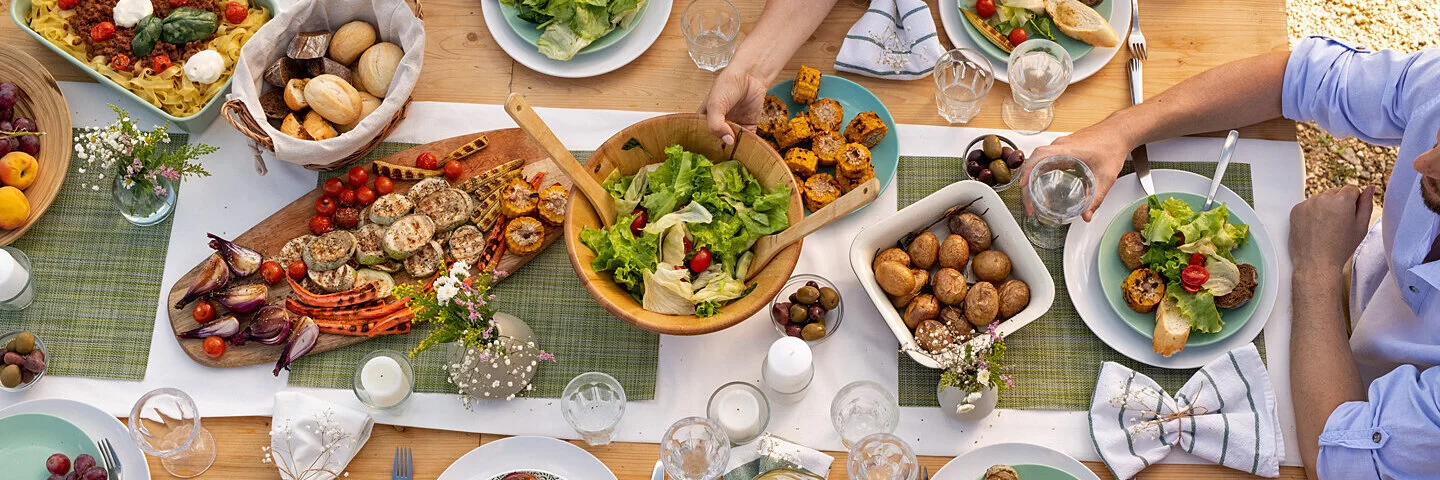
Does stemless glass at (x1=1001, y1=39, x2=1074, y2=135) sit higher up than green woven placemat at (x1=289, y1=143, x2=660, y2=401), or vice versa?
stemless glass at (x1=1001, y1=39, x2=1074, y2=135)

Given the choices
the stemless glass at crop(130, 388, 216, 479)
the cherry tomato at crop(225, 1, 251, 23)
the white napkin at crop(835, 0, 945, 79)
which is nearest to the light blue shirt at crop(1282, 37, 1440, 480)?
the white napkin at crop(835, 0, 945, 79)

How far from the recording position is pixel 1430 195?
1827mm

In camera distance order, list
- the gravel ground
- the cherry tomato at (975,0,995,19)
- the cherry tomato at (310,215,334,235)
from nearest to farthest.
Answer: the cherry tomato at (310,215,334,235)
the cherry tomato at (975,0,995,19)
the gravel ground

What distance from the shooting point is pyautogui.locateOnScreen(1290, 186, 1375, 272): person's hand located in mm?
2037

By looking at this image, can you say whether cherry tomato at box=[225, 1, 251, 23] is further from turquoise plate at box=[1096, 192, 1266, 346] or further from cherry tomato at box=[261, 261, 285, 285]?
turquoise plate at box=[1096, 192, 1266, 346]

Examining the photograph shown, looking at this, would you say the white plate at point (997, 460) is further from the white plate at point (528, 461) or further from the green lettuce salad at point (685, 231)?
the white plate at point (528, 461)

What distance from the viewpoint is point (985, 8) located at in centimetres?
223

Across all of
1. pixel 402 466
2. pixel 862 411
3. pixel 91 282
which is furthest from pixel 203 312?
pixel 862 411

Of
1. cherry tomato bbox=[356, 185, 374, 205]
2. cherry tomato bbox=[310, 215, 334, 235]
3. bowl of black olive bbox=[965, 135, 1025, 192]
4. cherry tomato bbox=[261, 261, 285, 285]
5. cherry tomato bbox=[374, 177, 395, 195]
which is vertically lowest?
cherry tomato bbox=[261, 261, 285, 285]

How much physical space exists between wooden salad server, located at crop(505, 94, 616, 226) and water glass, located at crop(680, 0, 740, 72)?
1.55 ft

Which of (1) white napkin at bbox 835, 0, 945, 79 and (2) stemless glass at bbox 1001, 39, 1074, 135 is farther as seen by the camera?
(1) white napkin at bbox 835, 0, 945, 79

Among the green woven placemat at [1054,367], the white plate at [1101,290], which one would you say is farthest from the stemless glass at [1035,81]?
the green woven placemat at [1054,367]

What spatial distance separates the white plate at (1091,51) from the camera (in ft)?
7.30

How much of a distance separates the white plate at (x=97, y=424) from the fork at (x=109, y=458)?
0.04 feet
